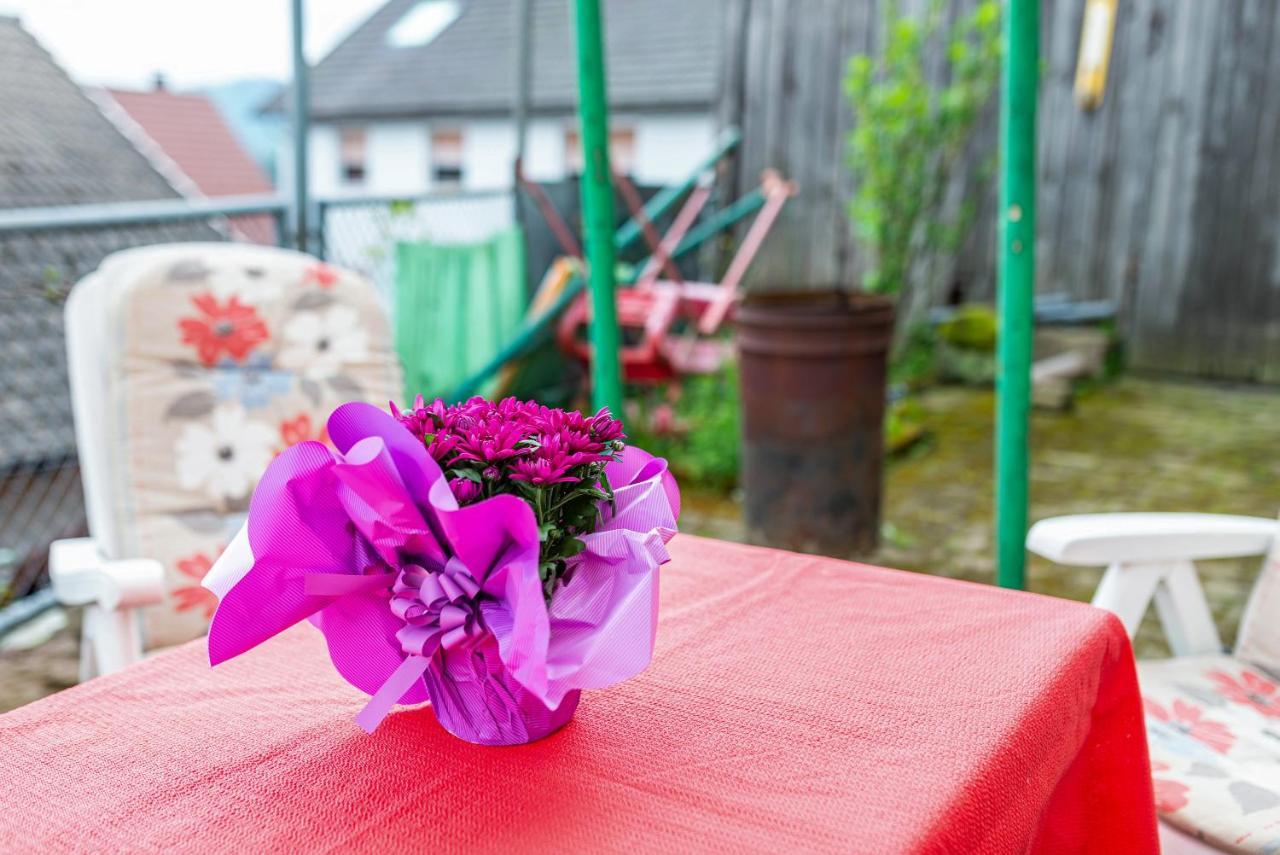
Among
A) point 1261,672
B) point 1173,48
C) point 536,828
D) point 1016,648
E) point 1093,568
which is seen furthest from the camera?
point 1173,48

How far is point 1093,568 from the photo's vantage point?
11.1 ft

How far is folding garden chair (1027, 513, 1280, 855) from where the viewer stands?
4.21 feet

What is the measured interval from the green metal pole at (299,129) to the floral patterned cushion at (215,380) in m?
1.37

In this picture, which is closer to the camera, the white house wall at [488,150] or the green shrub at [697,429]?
the green shrub at [697,429]

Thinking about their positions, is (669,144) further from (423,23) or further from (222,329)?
(222,329)

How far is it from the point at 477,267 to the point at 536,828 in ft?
12.7

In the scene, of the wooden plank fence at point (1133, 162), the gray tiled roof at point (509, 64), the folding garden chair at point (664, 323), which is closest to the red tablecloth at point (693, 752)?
the folding garden chair at point (664, 323)

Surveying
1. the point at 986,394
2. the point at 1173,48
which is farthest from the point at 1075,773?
the point at 1173,48

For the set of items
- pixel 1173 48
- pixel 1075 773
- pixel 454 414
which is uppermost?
pixel 1173 48

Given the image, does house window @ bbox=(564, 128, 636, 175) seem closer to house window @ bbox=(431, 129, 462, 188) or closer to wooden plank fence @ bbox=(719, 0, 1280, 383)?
house window @ bbox=(431, 129, 462, 188)

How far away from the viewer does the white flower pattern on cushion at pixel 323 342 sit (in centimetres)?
207

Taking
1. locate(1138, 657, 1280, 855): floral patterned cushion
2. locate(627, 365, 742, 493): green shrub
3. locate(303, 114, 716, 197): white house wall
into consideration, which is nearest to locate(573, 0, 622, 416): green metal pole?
locate(1138, 657, 1280, 855): floral patterned cushion

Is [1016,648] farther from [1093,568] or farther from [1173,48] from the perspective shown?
[1173,48]

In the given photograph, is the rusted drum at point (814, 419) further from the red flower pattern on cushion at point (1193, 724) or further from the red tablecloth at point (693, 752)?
the red tablecloth at point (693, 752)
